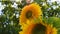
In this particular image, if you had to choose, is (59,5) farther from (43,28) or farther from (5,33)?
(43,28)

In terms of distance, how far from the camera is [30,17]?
0.71 meters

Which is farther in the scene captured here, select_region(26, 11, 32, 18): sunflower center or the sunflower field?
select_region(26, 11, 32, 18): sunflower center

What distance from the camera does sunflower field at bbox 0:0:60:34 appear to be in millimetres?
545

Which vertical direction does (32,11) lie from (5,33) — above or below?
above

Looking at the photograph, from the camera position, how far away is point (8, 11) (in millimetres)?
930

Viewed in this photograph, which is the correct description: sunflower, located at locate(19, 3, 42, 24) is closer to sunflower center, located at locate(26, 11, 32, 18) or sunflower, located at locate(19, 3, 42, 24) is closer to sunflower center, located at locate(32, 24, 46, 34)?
sunflower center, located at locate(26, 11, 32, 18)

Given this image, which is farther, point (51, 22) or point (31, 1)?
point (31, 1)

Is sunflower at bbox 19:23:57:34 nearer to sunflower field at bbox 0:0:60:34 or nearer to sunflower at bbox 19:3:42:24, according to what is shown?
sunflower field at bbox 0:0:60:34

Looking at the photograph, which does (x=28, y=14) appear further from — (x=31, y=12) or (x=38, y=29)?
(x=38, y=29)

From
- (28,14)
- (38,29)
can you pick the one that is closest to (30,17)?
(28,14)

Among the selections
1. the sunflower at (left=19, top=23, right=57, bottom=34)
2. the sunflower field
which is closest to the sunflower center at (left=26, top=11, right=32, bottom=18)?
the sunflower field

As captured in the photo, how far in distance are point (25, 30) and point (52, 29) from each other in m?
0.08

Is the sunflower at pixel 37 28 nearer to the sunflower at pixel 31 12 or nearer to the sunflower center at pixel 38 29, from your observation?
the sunflower center at pixel 38 29

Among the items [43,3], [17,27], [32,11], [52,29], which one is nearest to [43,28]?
[52,29]
